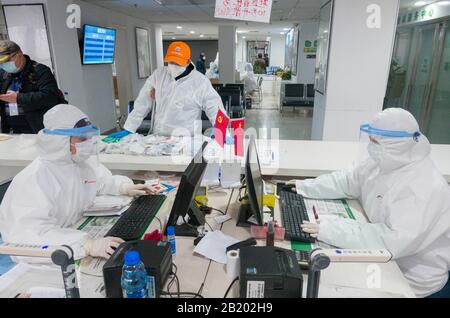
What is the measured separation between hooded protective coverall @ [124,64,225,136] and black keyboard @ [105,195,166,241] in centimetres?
120

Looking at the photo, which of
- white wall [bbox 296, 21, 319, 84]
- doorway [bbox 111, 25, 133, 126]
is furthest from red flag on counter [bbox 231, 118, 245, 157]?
white wall [bbox 296, 21, 319, 84]

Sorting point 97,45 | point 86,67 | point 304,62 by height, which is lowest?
point 86,67

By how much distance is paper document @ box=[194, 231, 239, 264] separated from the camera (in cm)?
123

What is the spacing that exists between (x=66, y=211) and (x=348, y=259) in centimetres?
119

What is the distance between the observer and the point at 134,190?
173 centimetres

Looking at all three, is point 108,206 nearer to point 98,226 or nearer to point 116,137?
point 98,226

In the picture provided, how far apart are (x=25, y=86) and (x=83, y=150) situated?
180 cm

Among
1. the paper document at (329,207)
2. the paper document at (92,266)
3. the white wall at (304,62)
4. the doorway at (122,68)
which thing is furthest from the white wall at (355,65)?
the white wall at (304,62)

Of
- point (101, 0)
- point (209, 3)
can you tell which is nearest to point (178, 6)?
point (209, 3)

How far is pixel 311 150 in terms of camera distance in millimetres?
2443

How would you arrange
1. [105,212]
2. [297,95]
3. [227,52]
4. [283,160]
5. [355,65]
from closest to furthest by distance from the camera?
[105,212] < [283,160] < [355,65] < [297,95] < [227,52]

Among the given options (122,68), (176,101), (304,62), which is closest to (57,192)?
(176,101)

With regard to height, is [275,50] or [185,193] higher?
[275,50]
